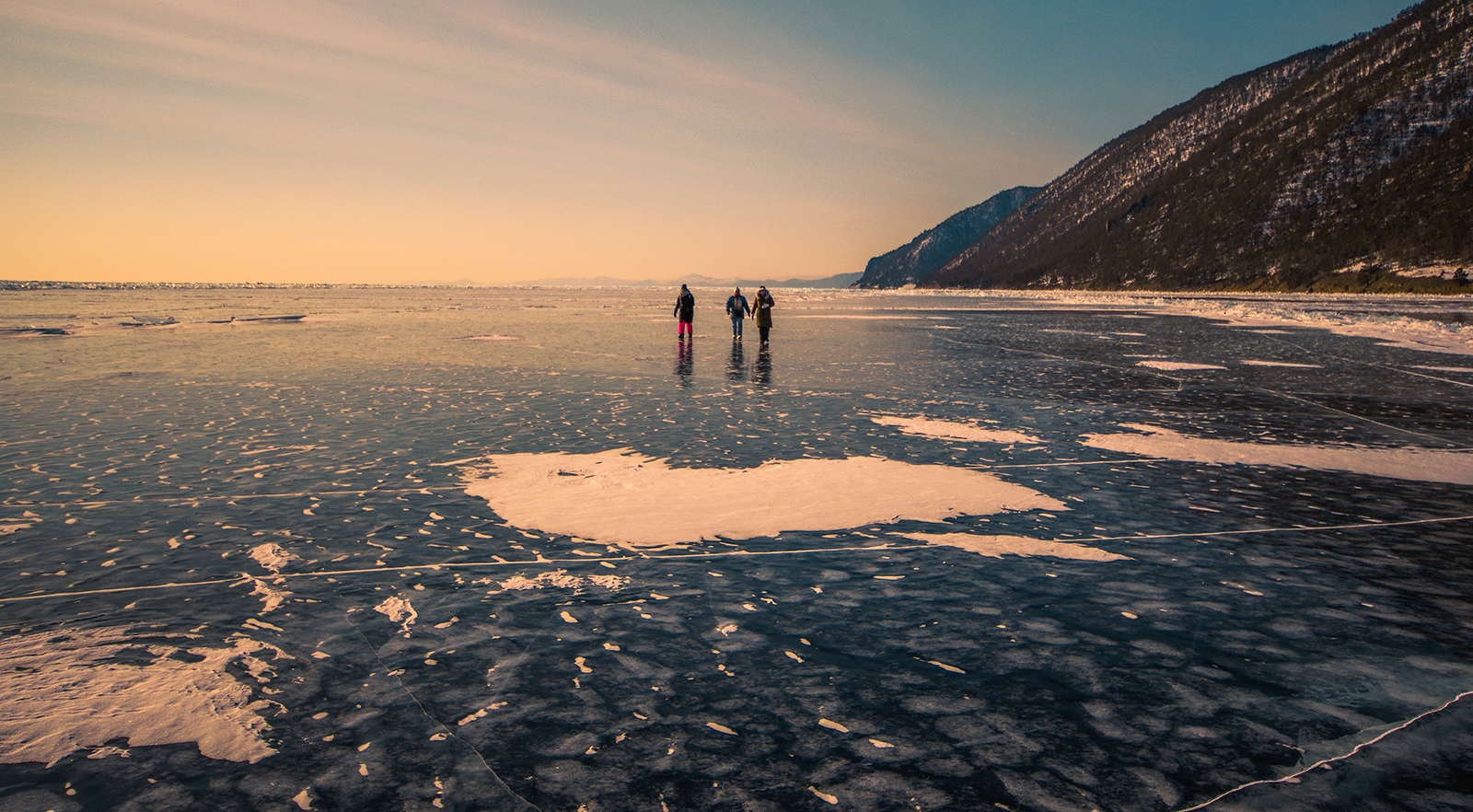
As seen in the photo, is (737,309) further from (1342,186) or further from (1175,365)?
(1342,186)

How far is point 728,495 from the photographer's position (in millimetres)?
7840

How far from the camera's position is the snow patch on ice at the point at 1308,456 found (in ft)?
28.7

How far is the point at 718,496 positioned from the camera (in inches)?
308

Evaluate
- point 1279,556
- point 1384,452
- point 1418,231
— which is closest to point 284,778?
Result: point 1279,556

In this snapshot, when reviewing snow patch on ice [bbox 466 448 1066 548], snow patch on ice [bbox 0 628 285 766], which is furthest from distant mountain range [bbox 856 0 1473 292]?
snow patch on ice [bbox 0 628 285 766]

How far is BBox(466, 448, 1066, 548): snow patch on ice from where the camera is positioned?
694 centimetres

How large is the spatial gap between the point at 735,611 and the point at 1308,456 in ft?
27.9

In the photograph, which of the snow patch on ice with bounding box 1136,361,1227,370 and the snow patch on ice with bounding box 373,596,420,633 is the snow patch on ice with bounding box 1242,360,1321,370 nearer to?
the snow patch on ice with bounding box 1136,361,1227,370

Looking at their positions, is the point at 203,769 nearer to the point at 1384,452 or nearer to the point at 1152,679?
the point at 1152,679

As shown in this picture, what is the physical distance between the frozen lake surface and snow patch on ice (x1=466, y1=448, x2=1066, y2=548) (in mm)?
60

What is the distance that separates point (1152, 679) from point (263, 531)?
6842mm

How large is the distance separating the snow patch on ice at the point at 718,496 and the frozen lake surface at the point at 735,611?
0.06 meters

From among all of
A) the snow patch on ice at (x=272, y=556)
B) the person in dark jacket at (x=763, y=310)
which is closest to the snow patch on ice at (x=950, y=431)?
the snow patch on ice at (x=272, y=556)

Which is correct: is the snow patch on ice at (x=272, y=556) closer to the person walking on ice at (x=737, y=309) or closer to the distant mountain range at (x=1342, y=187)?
the person walking on ice at (x=737, y=309)
